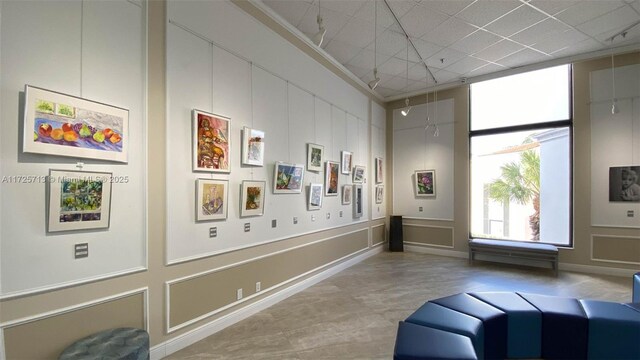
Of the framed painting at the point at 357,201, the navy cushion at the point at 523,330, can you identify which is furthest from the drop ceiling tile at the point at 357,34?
the navy cushion at the point at 523,330

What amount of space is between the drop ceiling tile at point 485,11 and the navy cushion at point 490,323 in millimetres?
4508

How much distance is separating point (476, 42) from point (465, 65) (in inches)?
44.5

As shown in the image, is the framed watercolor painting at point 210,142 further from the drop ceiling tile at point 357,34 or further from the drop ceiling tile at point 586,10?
the drop ceiling tile at point 586,10

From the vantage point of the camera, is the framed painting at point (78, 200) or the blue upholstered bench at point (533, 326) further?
Answer: the blue upholstered bench at point (533, 326)

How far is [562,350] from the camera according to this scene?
293 centimetres

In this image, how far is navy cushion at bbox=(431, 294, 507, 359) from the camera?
2869mm

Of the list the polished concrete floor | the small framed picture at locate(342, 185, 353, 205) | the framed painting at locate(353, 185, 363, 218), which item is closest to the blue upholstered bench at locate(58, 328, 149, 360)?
the polished concrete floor

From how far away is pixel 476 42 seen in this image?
17.9 feet

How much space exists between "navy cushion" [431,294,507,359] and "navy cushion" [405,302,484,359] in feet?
0.40

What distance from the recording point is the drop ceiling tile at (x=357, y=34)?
15.7 feet

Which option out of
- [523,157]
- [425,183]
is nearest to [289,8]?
[425,183]

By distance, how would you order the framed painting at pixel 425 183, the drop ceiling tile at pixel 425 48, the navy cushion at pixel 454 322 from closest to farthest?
the navy cushion at pixel 454 322, the drop ceiling tile at pixel 425 48, the framed painting at pixel 425 183

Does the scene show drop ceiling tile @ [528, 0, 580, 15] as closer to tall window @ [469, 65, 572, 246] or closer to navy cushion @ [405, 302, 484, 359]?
tall window @ [469, 65, 572, 246]

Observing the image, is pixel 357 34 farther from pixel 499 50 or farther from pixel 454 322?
pixel 454 322
